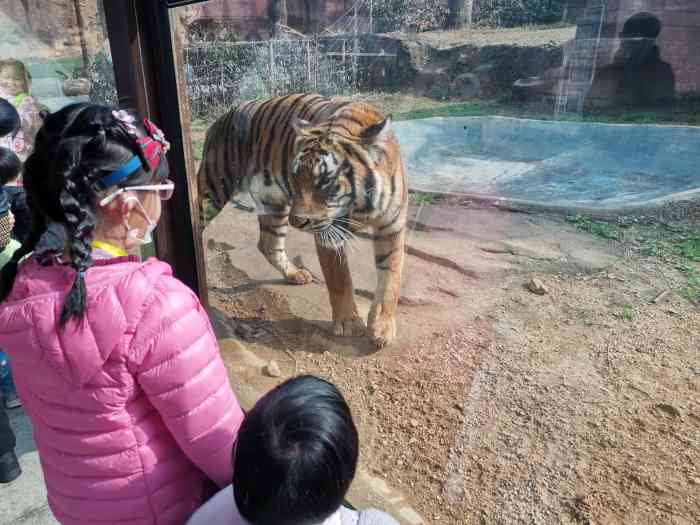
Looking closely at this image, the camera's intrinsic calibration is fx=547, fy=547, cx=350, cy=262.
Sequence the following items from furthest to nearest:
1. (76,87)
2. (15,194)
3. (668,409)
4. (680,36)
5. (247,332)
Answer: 1. (76,87)
2. (247,332)
3. (15,194)
4. (668,409)
5. (680,36)

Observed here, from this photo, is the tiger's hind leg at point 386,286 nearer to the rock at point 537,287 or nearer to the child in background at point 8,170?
the rock at point 537,287

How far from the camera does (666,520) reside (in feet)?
4.96

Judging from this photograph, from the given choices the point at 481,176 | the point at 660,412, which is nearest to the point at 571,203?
the point at 481,176

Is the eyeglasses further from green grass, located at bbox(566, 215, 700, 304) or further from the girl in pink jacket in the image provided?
green grass, located at bbox(566, 215, 700, 304)

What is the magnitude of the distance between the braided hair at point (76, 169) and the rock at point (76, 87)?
8.68 feet

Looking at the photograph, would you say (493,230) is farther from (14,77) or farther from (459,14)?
(14,77)

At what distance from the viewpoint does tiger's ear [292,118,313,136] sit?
2293 mm

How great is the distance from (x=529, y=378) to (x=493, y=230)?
0.51 metres

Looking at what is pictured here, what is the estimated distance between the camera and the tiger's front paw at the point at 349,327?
2424 millimetres

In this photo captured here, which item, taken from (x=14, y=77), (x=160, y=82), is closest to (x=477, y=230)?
(x=160, y=82)

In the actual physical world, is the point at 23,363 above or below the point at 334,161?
below

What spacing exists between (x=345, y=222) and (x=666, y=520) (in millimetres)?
1486

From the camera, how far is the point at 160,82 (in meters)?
2.63

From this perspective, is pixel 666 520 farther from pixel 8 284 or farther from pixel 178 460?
pixel 8 284
